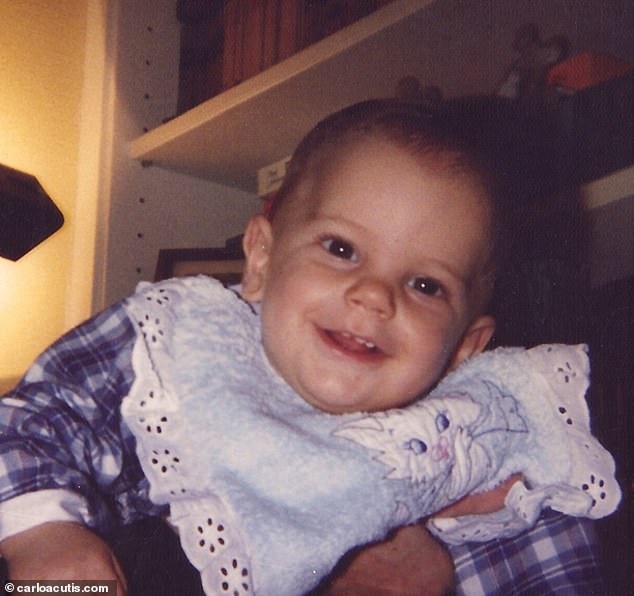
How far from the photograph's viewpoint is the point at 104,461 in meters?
0.67

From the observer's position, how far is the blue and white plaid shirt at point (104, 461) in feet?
1.99

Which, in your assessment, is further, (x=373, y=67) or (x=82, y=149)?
(x=82, y=149)

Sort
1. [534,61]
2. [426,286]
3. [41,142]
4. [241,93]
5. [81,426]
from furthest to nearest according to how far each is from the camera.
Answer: [41,142], [241,93], [534,61], [426,286], [81,426]

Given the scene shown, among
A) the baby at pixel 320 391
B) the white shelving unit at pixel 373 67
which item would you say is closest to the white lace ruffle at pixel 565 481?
the baby at pixel 320 391

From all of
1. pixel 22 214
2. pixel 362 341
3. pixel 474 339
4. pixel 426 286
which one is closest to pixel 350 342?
pixel 362 341

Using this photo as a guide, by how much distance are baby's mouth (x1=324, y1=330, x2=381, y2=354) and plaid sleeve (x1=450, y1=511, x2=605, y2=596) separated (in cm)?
30

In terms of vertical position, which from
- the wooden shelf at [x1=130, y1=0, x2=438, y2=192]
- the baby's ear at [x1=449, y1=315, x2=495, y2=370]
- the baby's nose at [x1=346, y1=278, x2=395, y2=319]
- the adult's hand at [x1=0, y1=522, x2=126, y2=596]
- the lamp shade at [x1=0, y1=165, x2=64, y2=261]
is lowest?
the adult's hand at [x1=0, y1=522, x2=126, y2=596]

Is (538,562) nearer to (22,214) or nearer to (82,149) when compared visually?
(22,214)

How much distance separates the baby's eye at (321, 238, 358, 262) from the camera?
740 mm

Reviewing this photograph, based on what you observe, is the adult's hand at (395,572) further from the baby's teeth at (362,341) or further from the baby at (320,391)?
the baby's teeth at (362,341)

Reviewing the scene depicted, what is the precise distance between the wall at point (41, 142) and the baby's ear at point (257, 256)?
2.70ft

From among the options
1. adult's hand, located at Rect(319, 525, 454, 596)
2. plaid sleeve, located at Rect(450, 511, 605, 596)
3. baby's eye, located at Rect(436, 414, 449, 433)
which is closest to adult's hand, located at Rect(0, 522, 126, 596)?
adult's hand, located at Rect(319, 525, 454, 596)

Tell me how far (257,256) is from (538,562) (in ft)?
1.53

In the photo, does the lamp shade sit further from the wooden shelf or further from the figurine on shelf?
the figurine on shelf
